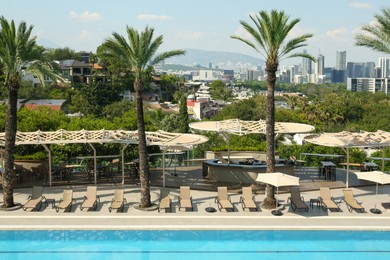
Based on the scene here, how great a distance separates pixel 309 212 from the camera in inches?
614

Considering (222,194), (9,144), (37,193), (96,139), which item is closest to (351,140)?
(222,194)

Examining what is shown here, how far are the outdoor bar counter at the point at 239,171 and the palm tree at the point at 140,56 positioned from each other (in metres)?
5.13

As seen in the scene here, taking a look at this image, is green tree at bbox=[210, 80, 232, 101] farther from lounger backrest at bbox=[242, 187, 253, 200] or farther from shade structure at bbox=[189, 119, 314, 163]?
lounger backrest at bbox=[242, 187, 253, 200]

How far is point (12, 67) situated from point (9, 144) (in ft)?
9.36

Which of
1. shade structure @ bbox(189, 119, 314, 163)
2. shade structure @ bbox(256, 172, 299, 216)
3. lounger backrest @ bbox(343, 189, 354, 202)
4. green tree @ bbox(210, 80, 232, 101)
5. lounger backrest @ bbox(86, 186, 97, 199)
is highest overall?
green tree @ bbox(210, 80, 232, 101)

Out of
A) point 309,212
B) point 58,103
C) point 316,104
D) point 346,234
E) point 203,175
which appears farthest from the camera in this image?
point 316,104

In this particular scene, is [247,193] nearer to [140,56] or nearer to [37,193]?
[140,56]
